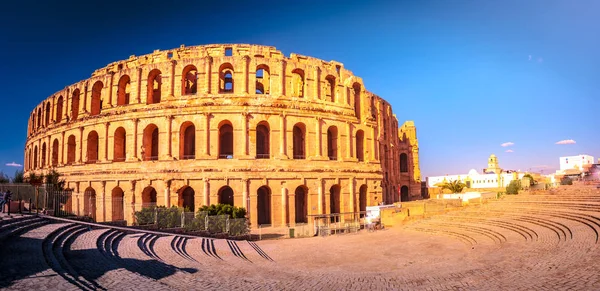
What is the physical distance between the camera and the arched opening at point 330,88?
98.7 feet

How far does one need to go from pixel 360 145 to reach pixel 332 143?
10.6 feet

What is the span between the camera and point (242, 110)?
26.0m

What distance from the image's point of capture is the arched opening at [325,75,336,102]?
30078 mm

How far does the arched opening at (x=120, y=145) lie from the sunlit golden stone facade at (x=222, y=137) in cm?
9

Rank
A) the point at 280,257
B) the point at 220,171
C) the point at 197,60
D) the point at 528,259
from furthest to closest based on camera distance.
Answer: the point at 197,60
the point at 220,171
the point at 280,257
the point at 528,259

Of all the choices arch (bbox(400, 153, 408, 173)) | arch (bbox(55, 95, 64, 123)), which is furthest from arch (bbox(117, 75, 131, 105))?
arch (bbox(400, 153, 408, 173))

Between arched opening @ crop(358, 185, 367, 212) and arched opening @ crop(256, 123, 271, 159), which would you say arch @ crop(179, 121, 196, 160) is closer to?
arched opening @ crop(256, 123, 271, 159)

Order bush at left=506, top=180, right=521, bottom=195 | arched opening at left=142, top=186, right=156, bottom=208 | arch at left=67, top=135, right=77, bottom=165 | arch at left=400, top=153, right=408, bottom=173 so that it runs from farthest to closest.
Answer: arch at left=400, top=153, right=408, bottom=173, arch at left=67, top=135, right=77, bottom=165, bush at left=506, top=180, right=521, bottom=195, arched opening at left=142, top=186, right=156, bottom=208

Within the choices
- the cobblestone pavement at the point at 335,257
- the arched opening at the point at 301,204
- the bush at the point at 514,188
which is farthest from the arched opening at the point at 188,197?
the bush at the point at 514,188

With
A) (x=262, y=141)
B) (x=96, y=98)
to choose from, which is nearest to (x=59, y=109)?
(x=96, y=98)

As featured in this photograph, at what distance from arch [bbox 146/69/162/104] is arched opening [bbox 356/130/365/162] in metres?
17.6

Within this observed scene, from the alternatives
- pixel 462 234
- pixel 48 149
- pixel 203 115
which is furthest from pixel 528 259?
pixel 48 149

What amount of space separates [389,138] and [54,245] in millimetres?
33456

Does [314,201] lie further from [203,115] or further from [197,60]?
[197,60]
